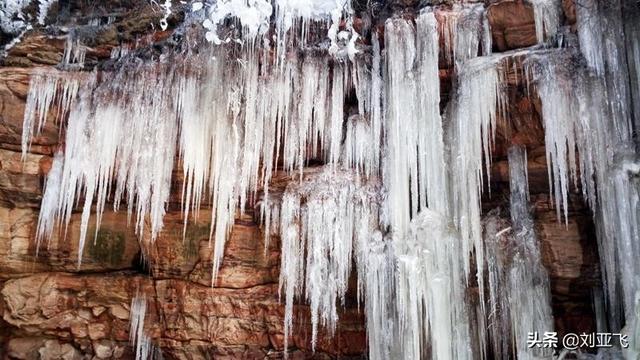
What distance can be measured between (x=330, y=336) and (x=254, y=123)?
3450 millimetres

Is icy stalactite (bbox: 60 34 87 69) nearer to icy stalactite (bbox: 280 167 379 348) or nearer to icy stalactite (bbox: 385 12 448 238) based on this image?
icy stalactite (bbox: 280 167 379 348)

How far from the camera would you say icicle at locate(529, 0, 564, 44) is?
237 inches

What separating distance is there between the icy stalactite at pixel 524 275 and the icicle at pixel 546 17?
58.5 inches

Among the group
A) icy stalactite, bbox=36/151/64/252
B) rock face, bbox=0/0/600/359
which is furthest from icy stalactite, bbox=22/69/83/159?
icy stalactite, bbox=36/151/64/252

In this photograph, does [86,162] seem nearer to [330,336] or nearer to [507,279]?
[330,336]

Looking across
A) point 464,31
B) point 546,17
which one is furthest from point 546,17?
point 464,31

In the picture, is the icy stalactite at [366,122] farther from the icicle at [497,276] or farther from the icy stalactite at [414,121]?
the icicle at [497,276]

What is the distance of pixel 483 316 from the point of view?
7.33 meters

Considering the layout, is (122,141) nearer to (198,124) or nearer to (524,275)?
(198,124)

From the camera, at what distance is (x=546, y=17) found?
605 centimetres

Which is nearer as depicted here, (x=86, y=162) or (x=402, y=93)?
(x=402, y=93)

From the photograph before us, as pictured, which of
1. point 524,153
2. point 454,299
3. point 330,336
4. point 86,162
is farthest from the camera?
point 330,336

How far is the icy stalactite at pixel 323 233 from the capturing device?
7.59 meters

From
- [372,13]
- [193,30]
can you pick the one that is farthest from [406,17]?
[193,30]
